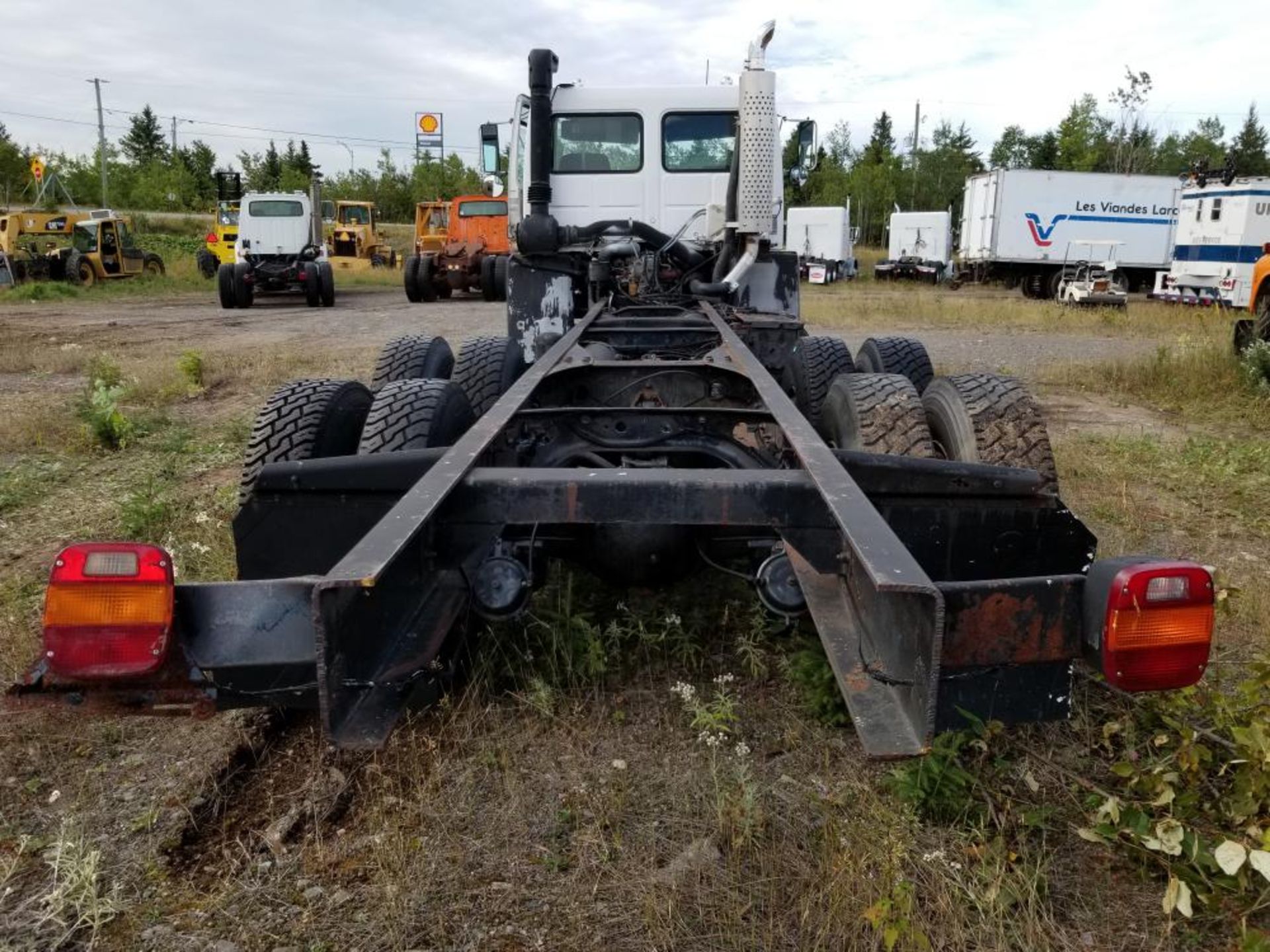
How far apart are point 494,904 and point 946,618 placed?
1160mm

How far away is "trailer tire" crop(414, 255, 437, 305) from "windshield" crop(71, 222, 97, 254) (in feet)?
30.7

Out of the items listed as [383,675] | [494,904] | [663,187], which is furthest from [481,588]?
[663,187]

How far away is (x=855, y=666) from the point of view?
77.5 inches

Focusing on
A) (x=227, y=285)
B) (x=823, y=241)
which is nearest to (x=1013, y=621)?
(x=227, y=285)

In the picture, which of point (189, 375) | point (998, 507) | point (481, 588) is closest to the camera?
point (481, 588)

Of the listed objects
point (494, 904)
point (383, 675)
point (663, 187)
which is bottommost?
point (494, 904)

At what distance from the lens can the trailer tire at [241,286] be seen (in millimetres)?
19797

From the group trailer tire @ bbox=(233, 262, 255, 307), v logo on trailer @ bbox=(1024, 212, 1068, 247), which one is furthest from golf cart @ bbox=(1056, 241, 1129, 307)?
trailer tire @ bbox=(233, 262, 255, 307)

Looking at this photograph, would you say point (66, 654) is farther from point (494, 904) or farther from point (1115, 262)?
point (1115, 262)

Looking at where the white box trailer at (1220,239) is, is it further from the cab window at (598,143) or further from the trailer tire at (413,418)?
the trailer tire at (413,418)

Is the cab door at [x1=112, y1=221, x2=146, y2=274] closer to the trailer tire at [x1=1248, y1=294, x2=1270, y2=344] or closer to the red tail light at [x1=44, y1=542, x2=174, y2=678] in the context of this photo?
the trailer tire at [x1=1248, y1=294, x2=1270, y2=344]

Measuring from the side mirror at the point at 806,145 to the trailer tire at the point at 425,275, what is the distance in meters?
15.8

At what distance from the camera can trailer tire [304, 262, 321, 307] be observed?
2042 cm

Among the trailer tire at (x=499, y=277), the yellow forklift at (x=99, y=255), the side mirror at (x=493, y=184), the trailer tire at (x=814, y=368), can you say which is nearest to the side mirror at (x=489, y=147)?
the side mirror at (x=493, y=184)
